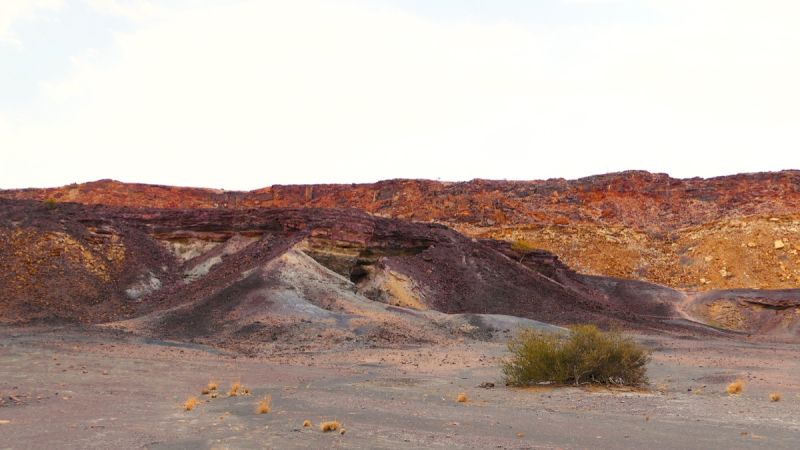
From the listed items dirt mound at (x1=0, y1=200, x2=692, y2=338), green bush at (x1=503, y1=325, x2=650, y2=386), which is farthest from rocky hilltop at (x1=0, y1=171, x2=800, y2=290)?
green bush at (x1=503, y1=325, x2=650, y2=386)

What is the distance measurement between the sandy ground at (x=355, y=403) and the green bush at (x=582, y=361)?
0.74 metres

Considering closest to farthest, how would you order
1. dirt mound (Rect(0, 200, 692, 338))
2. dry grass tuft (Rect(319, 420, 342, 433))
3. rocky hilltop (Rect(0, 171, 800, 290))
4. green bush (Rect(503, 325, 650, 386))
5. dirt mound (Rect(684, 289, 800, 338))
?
dry grass tuft (Rect(319, 420, 342, 433)), green bush (Rect(503, 325, 650, 386)), dirt mound (Rect(0, 200, 692, 338)), dirt mound (Rect(684, 289, 800, 338)), rocky hilltop (Rect(0, 171, 800, 290))

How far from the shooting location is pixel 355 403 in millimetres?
14836

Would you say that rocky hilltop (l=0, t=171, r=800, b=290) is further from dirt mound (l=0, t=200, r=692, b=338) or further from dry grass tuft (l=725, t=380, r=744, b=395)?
dry grass tuft (l=725, t=380, r=744, b=395)

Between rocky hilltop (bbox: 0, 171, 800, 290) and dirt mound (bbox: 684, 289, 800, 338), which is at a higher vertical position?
rocky hilltop (bbox: 0, 171, 800, 290)

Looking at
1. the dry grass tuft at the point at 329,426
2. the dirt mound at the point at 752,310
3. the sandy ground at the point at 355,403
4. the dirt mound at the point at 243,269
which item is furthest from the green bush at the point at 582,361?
the dirt mound at the point at 752,310

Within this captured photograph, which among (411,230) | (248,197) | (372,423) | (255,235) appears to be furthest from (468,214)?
(372,423)

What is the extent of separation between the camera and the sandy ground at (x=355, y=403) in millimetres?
10633

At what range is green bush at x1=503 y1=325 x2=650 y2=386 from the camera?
1736 centimetres

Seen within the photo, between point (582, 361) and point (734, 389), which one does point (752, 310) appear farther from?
point (582, 361)

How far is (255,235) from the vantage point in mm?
42250

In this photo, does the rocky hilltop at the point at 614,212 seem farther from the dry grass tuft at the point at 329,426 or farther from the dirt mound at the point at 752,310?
the dry grass tuft at the point at 329,426

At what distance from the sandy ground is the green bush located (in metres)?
0.74


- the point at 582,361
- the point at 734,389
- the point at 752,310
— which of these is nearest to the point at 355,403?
the point at 582,361
